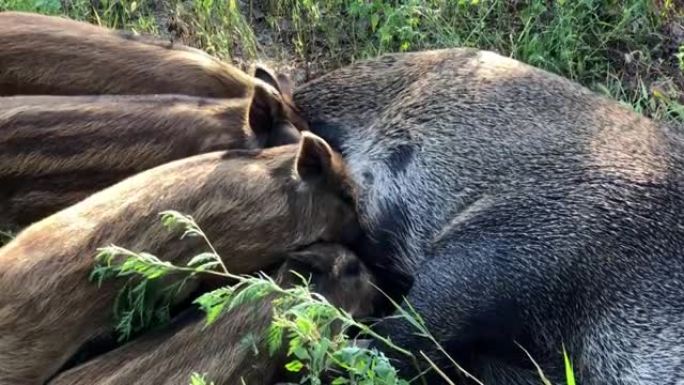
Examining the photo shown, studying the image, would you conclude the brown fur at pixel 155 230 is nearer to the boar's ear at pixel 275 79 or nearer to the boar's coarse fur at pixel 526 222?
the boar's coarse fur at pixel 526 222

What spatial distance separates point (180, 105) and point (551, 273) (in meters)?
1.57

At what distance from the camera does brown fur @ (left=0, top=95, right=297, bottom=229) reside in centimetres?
413

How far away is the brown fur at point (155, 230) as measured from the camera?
352cm

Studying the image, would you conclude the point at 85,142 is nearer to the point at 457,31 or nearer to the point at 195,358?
the point at 195,358

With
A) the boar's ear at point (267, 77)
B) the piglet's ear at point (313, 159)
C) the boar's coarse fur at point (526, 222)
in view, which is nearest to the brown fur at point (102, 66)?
the boar's ear at point (267, 77)

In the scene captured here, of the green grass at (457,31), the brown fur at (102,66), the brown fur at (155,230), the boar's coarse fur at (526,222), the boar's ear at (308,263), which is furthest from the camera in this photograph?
the green grass at (457,31)

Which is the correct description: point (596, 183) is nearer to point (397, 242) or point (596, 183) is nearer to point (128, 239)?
point (397, 242)

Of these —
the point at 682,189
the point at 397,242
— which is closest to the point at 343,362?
the point at 397,242

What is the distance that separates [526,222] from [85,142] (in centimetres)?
154

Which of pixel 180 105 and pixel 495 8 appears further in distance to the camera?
pixel 495 8

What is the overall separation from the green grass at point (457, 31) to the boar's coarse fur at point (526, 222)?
2.78 ft

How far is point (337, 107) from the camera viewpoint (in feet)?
15.3

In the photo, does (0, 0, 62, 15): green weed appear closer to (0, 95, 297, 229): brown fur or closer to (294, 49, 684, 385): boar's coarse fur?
(0, 95, 297, 229): brown fur

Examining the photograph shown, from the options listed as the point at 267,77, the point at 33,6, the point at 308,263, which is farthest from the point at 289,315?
the point at 33,6
